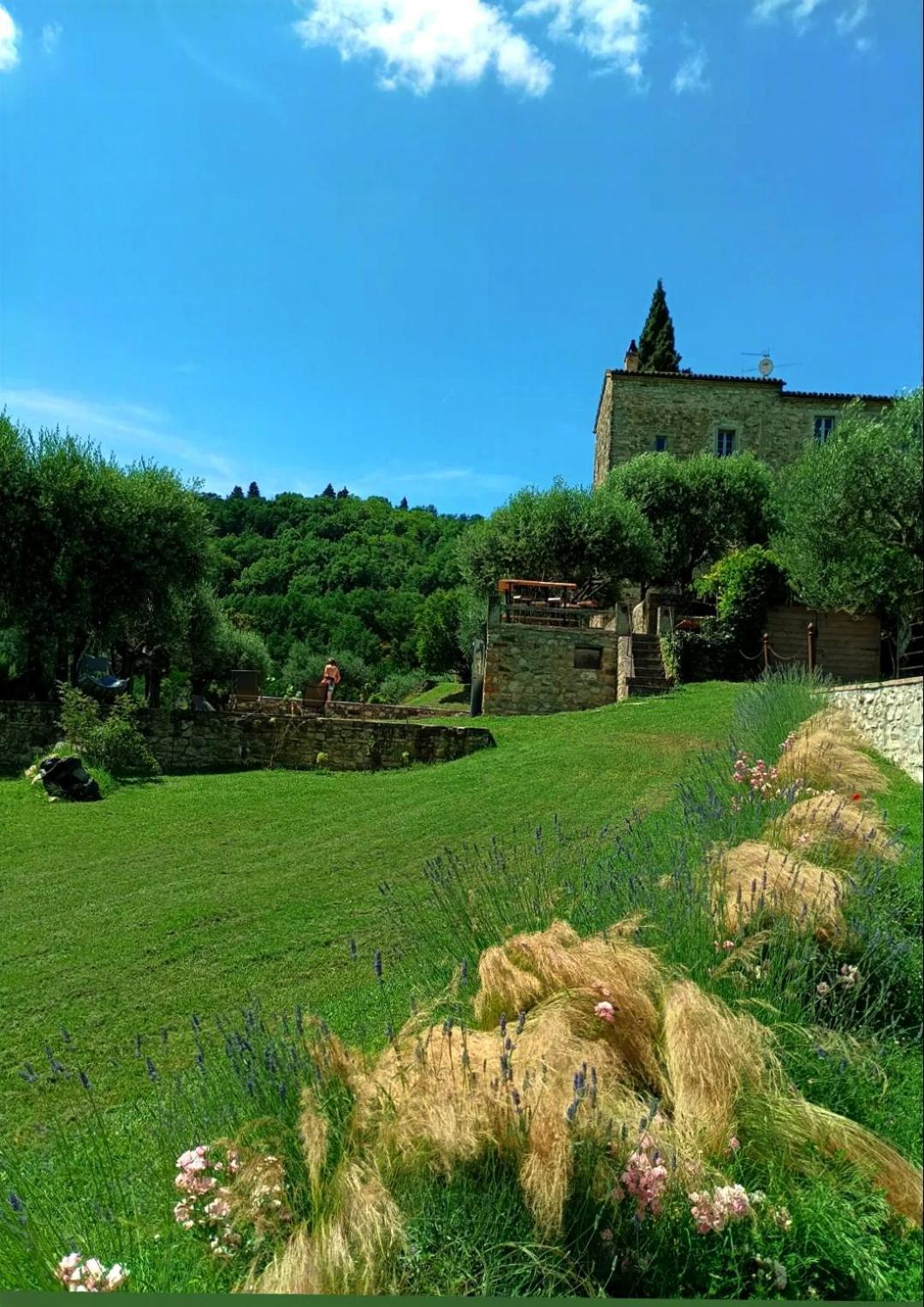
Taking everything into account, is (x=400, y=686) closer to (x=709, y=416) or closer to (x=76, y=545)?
(x=709, y=416)

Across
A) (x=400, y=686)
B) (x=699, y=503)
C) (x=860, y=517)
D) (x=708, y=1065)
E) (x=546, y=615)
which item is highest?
(x=699, y=503)

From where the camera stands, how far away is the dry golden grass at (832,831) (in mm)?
4617

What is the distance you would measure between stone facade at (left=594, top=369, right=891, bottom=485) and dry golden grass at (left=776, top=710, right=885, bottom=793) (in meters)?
29.1

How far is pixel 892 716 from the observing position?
9.18 meters

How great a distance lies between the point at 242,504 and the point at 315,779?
34.0 metres

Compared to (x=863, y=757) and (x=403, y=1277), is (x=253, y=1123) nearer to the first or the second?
(x=403, y=1277)

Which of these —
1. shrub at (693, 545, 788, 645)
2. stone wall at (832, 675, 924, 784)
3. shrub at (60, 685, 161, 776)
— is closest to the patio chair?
shrub at (60, 685, 161, 776)

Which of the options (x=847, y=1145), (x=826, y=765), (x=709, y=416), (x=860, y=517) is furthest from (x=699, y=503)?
(x=847, y=1145)

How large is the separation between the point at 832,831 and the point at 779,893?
3.74 feet

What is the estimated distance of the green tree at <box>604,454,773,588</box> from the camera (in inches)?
1201

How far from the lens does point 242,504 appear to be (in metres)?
43.9

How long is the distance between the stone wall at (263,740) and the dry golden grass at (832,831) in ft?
29.5

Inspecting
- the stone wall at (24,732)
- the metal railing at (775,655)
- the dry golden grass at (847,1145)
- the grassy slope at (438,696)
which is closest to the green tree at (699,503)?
the grassy slope at (438,696)

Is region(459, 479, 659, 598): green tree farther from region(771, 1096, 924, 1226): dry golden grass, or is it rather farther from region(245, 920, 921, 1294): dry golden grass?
region(771, 1096, 924, 1226): dry golden grass
